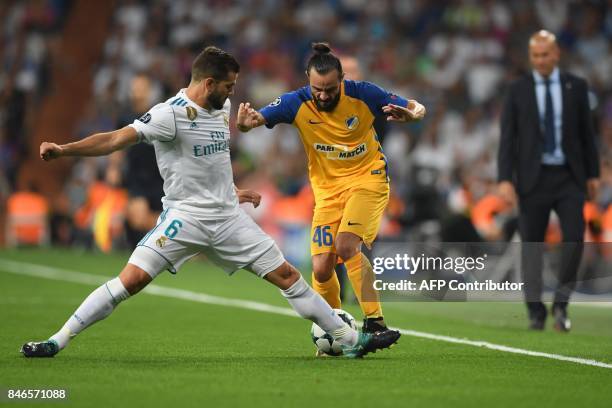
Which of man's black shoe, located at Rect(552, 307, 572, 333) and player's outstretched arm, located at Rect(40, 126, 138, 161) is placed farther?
man's black shoe, located at Rect(552, 307, 572, 333)

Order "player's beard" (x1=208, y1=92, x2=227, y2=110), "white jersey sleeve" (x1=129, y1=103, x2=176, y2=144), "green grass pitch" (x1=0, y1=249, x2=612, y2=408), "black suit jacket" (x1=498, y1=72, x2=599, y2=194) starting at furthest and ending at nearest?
"black suit jacket" (x1=498, y1=72, x2=599, y2=194) → "player's beard" (x1=208, y1=92, x2=227, y2=110) → "white jersey sleeve" (x1=129, y1=103, x2=176, y2=144) → "green grass pitch" (x1=0, y1=249, x2=612, y2=408)

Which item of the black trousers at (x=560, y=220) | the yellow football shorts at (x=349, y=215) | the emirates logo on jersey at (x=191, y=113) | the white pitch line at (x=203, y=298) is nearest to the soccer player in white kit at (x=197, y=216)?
the emirates logo on jersey at (x=191, y=113)

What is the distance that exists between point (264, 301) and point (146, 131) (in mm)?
6592

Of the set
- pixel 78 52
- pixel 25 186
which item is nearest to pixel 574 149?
pixel 25 186

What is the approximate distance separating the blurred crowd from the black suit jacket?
30.4 feet

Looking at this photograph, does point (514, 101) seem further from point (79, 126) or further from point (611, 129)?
point (79, 126)

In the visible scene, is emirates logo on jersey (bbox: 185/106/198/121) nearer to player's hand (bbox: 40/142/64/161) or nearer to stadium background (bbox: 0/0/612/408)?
player's hand (bbox: 40/142/64/161)

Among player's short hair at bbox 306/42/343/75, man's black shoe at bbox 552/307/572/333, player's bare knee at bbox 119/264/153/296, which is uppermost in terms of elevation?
player's short hair at bbox 306/42/343/75

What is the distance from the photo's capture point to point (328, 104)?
29.9 ft

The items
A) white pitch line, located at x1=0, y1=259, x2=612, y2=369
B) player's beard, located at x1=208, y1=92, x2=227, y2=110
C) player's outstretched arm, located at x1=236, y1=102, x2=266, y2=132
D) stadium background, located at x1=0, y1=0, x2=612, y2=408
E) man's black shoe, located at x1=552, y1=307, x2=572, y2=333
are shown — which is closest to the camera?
stadium background, located at x1=0, y1=0, x2=612, y2=408

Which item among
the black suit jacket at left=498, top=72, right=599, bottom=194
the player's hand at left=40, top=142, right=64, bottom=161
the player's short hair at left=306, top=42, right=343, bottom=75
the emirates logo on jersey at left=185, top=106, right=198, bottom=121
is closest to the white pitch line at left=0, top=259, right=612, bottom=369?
the black suit jacket at left=498, top=72, right=599, bottom=194

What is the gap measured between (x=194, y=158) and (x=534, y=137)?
4.28m

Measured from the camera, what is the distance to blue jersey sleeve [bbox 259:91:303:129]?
29.8ft

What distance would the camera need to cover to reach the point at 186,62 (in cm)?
2658
